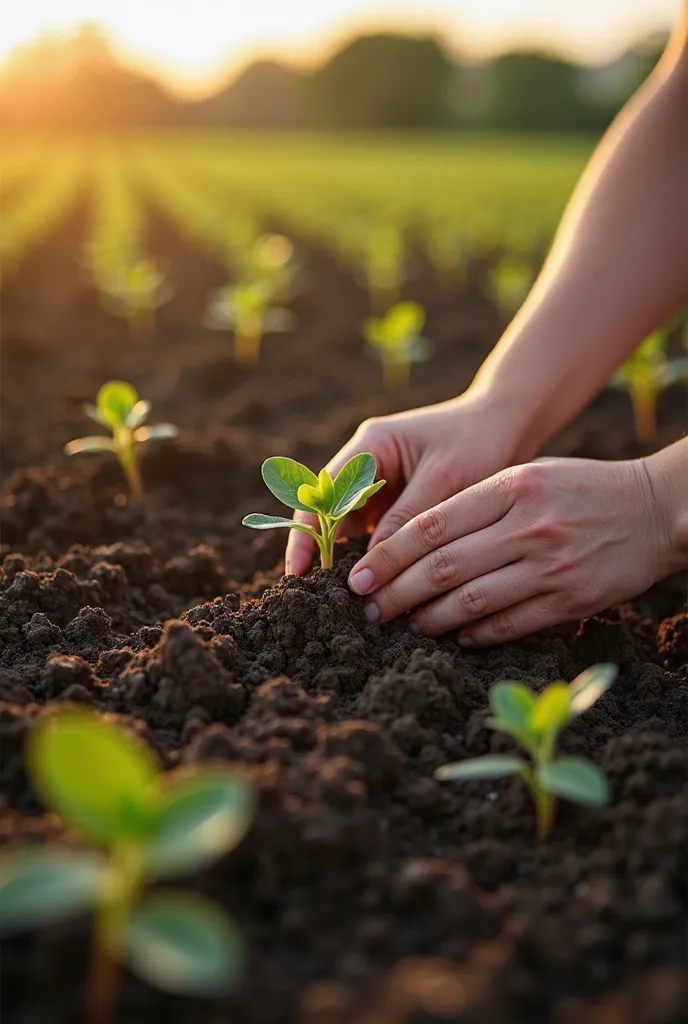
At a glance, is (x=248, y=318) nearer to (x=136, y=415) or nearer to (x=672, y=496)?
(x=136, y=415)

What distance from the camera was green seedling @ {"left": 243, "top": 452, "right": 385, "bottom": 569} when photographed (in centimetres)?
207

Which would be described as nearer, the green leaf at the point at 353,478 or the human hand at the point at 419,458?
the green leaf at the point at 353,478

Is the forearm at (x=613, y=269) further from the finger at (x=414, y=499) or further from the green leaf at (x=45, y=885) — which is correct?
the green leaf at (x=45, y=885)

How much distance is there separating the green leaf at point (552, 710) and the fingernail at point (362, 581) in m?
0.64

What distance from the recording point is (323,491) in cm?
210

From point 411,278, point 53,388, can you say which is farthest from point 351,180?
point 53,388

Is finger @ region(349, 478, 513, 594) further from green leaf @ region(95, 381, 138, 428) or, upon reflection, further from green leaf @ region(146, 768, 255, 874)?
green leaf @ region(95, 381, 138, 428)

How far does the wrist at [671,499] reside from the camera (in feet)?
6.85

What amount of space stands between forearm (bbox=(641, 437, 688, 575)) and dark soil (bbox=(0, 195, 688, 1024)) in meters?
0.29

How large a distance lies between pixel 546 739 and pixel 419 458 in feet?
3.37

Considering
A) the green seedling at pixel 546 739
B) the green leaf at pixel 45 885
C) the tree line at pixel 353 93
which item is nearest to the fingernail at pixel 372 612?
the green seedling at pixel 546 739

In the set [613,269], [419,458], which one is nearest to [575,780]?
[419,458]

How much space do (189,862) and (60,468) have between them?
275 cm

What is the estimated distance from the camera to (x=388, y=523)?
2.26m
